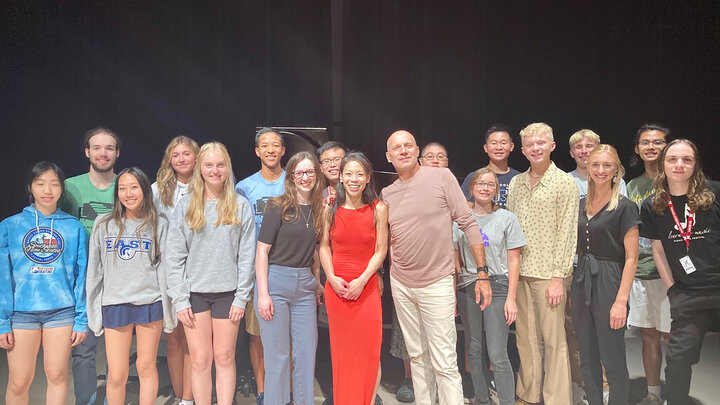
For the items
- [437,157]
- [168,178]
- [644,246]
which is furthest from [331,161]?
[644,246]

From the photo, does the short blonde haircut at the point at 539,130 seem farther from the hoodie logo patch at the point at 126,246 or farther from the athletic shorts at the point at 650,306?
the hoodie logo patch at the point at 126,246

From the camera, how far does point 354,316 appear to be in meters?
2.63

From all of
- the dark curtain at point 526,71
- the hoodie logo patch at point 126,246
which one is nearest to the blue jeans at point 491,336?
the hoodie logo patch at point 126,246

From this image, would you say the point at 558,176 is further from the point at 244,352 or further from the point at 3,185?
the point at 3,185

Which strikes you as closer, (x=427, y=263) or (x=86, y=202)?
(x=427, y=263)

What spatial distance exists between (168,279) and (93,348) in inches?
34.6

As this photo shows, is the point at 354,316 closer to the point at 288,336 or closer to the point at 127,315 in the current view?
the point at 288,336

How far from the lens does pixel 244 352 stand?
11.9ft

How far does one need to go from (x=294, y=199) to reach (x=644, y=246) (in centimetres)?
246

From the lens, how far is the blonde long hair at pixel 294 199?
8.80 feet

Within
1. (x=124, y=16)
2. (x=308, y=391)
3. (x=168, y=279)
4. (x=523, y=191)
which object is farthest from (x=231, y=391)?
(x=124, y=16)

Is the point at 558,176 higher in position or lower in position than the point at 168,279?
higher

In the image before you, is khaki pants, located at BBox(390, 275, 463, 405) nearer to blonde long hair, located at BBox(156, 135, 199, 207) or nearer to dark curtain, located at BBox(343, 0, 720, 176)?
blonde long hair, located at BBox(156, 135, 199, 207)

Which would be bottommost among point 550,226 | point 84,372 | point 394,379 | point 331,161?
point 394,379
